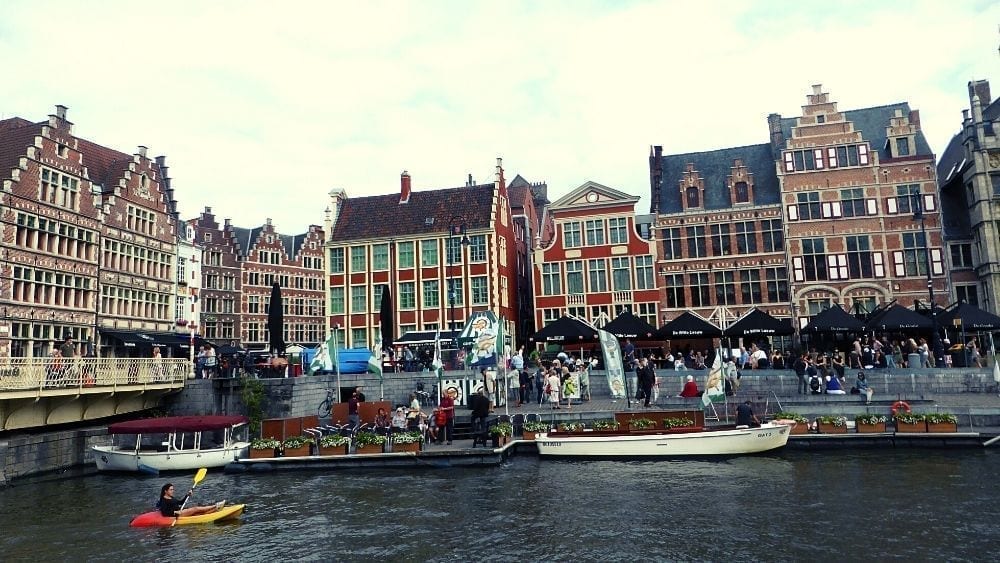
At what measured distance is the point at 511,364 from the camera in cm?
3019

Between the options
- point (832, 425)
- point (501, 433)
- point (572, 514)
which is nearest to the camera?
point (572, 514)

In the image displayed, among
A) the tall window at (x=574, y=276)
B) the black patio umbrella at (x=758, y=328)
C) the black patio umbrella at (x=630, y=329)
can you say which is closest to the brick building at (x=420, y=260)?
the tall window at (x=574, y=276)

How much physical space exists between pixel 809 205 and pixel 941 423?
2306 cm

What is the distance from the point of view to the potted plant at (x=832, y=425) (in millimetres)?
21016

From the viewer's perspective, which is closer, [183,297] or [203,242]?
[183,297]

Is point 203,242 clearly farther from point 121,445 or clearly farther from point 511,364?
point 511,364

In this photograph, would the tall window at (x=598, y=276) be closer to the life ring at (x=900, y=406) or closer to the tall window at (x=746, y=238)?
the tall window at (x=746, y=238)

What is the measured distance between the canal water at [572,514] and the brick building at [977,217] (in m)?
23.6

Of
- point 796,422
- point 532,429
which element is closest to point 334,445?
point 532,429

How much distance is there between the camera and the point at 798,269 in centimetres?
4009

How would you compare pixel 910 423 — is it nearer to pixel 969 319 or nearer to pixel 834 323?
pixel 834 323

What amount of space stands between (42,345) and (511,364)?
23.0m

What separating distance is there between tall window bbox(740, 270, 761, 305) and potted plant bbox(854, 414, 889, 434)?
66.1ft

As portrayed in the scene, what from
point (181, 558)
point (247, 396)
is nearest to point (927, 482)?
point (181, 558)
